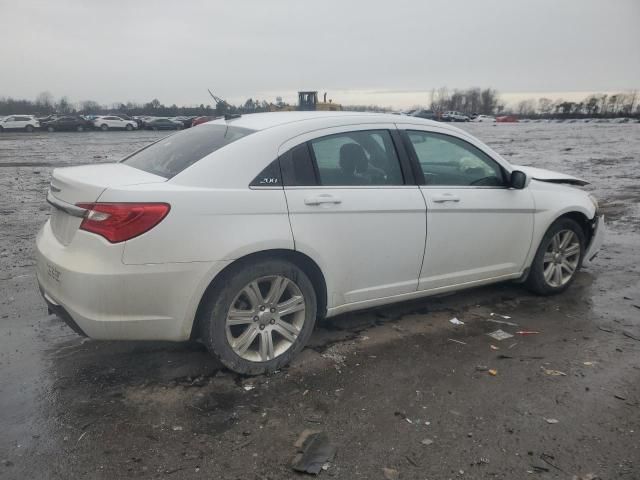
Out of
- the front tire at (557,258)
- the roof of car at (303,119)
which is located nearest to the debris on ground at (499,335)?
the front tire at (557,258)

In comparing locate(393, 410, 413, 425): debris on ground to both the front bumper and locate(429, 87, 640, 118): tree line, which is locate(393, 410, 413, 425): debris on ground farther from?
locate(429, 87, 640, 118): tree line

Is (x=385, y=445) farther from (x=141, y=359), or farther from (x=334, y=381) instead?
(x=141, y=359)

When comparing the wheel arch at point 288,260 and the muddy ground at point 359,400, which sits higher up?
the wheel arch at point 288,260

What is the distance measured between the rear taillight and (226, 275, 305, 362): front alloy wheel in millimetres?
742

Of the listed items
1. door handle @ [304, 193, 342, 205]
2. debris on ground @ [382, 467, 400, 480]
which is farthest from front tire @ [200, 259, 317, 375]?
debris on ground @ [382, 467, 400, 480]

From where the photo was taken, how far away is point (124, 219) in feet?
10.0

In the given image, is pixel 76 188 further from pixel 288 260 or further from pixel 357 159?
pixel 357 159

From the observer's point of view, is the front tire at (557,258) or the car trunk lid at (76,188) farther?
the front tire at (557,258)

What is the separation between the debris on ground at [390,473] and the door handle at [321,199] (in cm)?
174

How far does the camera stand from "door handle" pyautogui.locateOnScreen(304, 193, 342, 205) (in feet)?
11.8

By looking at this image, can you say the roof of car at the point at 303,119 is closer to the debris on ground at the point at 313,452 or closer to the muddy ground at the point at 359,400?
the muddy ground at the point at 359,400

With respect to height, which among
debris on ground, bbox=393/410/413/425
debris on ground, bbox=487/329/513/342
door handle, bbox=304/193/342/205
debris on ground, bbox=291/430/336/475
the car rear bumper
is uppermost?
door handle, bbox=304/193/342/205

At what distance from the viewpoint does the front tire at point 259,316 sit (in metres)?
3.37

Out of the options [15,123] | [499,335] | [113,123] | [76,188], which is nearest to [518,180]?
[499,335]
